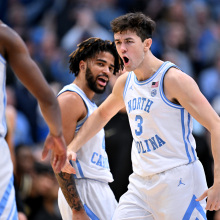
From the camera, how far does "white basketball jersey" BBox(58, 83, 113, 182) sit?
199 inches

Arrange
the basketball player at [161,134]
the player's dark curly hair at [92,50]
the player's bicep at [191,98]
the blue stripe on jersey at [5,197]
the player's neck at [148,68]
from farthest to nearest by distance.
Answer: the player's dark curly hair at [92,50] → the player's neck at [148,68] → the basketball player at [161,134] → the player's bicep at [191,98] → the blue stripe on jersey at [5,197]

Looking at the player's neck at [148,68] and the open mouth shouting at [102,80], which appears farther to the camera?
the open mouth shouting at [102,80]

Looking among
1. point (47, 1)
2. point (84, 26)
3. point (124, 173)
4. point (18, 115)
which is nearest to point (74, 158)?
point (124, 173)

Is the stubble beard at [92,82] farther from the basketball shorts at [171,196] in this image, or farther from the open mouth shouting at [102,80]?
the basketball shorts at [171,196]

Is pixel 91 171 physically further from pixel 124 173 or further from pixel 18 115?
pixel 18 115

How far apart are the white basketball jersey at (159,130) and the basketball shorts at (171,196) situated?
0.08m

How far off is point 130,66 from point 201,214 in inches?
55.9

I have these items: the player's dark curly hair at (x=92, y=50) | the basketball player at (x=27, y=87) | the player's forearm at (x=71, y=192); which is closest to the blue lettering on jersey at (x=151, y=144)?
the player's forearm at (x=71, y=192)

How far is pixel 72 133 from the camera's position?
5.06m

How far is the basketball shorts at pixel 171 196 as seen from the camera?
454 cm

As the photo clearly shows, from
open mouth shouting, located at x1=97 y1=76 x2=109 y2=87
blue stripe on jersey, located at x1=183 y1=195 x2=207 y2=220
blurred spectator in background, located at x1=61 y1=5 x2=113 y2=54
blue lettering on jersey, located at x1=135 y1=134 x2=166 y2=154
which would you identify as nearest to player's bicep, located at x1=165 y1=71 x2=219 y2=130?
blue lettering on jersey, located at x1=135 y1=134 x2=166 y2=154

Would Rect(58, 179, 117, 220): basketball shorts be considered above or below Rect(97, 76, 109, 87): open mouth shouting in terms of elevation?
below

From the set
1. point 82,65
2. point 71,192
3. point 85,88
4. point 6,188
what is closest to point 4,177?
point 6,188

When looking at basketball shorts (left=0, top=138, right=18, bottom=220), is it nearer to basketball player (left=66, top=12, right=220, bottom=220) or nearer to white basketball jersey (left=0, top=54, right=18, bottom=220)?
white basketball jersey (left=0, top=54, right=18, bottom=220)
